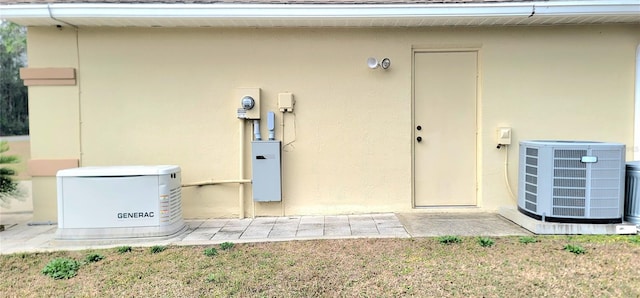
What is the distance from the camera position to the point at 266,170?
209 inches

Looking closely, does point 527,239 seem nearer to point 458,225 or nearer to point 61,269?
point 458,225

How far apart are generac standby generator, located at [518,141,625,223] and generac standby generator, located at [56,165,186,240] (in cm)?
436

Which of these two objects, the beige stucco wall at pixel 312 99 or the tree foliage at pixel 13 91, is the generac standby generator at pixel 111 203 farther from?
the tree foliage at pixel 13 91

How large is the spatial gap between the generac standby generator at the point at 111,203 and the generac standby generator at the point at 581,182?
14.3 ft

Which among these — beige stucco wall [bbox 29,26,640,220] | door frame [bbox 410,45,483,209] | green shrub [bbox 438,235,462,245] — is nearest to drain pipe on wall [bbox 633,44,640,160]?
beige stucco wall [bbox 29,26,640,220]

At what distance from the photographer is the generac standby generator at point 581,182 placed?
421 cm

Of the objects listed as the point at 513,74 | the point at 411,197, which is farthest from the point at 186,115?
the point at 513,74

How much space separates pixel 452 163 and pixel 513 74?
1.49m

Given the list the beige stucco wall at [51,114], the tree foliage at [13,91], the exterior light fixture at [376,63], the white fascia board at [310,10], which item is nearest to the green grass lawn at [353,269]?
the beige stucco wall at [51,114]

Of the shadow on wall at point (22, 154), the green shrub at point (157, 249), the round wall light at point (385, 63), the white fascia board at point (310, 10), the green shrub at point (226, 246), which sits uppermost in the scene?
the white fascia board at point (310, 10)

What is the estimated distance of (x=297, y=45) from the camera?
5.34m

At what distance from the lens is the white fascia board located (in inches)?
183

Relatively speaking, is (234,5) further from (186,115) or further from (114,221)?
(114,221)

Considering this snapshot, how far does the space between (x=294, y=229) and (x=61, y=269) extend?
241 centimetres
